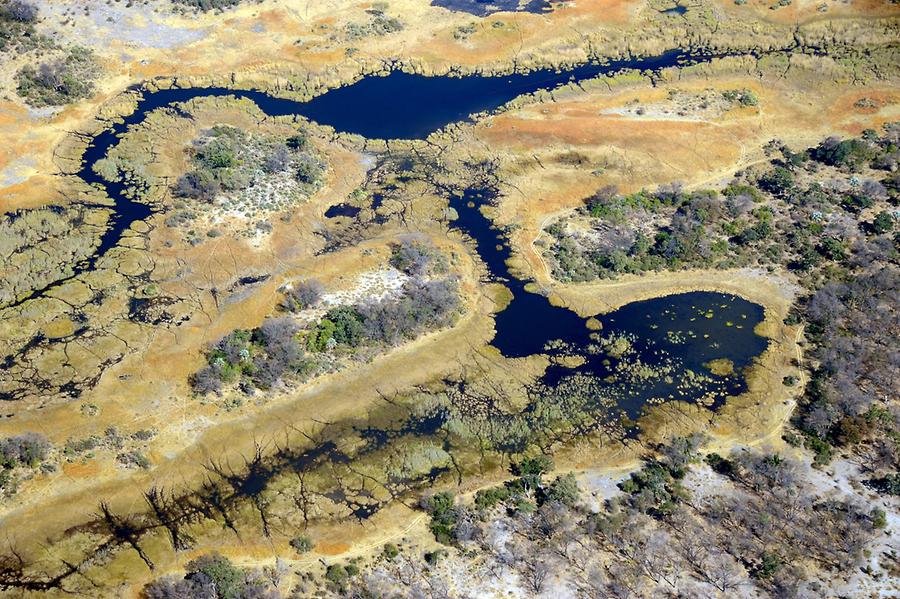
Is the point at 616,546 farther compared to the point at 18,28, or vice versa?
the point at 18,28

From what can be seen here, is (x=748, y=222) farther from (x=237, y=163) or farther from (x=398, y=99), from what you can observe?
(x=237, y=163)

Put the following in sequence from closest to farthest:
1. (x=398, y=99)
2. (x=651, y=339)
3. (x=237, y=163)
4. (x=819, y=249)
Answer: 1. (x=651, y=339)
2. (x=819, y=249)
3. (x=237, y=163)
4. (x=398, y=99)

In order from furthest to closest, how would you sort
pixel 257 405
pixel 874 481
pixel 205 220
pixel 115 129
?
pixel 115 129
pixel 205 220
pixel 257 405
pixel 874 481

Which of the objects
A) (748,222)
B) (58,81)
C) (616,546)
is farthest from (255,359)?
(58,81)

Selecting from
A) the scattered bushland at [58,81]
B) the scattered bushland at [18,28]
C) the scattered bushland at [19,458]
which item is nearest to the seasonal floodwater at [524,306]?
the scattered bushland at [58,81]

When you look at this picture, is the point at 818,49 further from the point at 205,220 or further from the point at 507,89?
the point at 205,220

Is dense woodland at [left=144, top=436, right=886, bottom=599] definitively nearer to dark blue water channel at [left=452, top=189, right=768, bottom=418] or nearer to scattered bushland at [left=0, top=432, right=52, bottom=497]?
dark blue water channel at [left=452, top=189, right=768, bottom=418]

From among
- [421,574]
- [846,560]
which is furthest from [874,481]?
[421,574]

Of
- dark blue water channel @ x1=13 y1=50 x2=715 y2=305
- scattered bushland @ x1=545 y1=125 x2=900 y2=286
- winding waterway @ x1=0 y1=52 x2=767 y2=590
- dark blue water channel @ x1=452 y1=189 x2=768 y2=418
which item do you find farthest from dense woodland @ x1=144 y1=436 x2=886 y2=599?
dark blue water channel @ x1=13 y1=50 x2=715 y2=305
